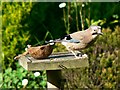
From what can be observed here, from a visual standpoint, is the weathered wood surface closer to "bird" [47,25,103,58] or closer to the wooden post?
"bird" [47,25,103,58]

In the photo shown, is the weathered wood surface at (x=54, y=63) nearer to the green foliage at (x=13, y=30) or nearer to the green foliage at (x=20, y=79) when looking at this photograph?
the green foliage at (x=20, y=79)

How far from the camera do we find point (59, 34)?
7.27m

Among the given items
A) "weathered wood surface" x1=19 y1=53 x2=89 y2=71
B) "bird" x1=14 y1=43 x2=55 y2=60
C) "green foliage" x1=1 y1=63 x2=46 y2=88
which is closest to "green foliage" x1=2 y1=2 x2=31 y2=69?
"green foliage" x1=1 y1=63 x2=46 y2=88

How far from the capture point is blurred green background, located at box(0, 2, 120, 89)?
18.6ft

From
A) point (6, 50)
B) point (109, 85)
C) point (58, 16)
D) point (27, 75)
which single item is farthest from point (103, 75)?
point (58, 16)

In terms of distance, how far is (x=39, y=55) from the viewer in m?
4.08

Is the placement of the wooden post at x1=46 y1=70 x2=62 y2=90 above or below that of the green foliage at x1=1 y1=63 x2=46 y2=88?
above

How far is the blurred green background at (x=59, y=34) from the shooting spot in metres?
5.67

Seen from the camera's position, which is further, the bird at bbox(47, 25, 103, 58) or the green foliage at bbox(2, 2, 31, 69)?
the green foliage at bbox(2, 2, 31, 69)

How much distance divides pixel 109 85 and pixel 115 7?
1.99m

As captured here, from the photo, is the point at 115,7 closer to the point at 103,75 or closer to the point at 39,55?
the point at 103,75

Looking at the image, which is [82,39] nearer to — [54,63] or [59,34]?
[54,63]

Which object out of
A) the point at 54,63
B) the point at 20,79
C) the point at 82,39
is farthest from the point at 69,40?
the point at 20,79

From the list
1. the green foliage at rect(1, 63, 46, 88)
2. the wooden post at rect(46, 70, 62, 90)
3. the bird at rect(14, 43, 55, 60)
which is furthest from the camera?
the green foliage at rect(1, 63, 46, 88)
